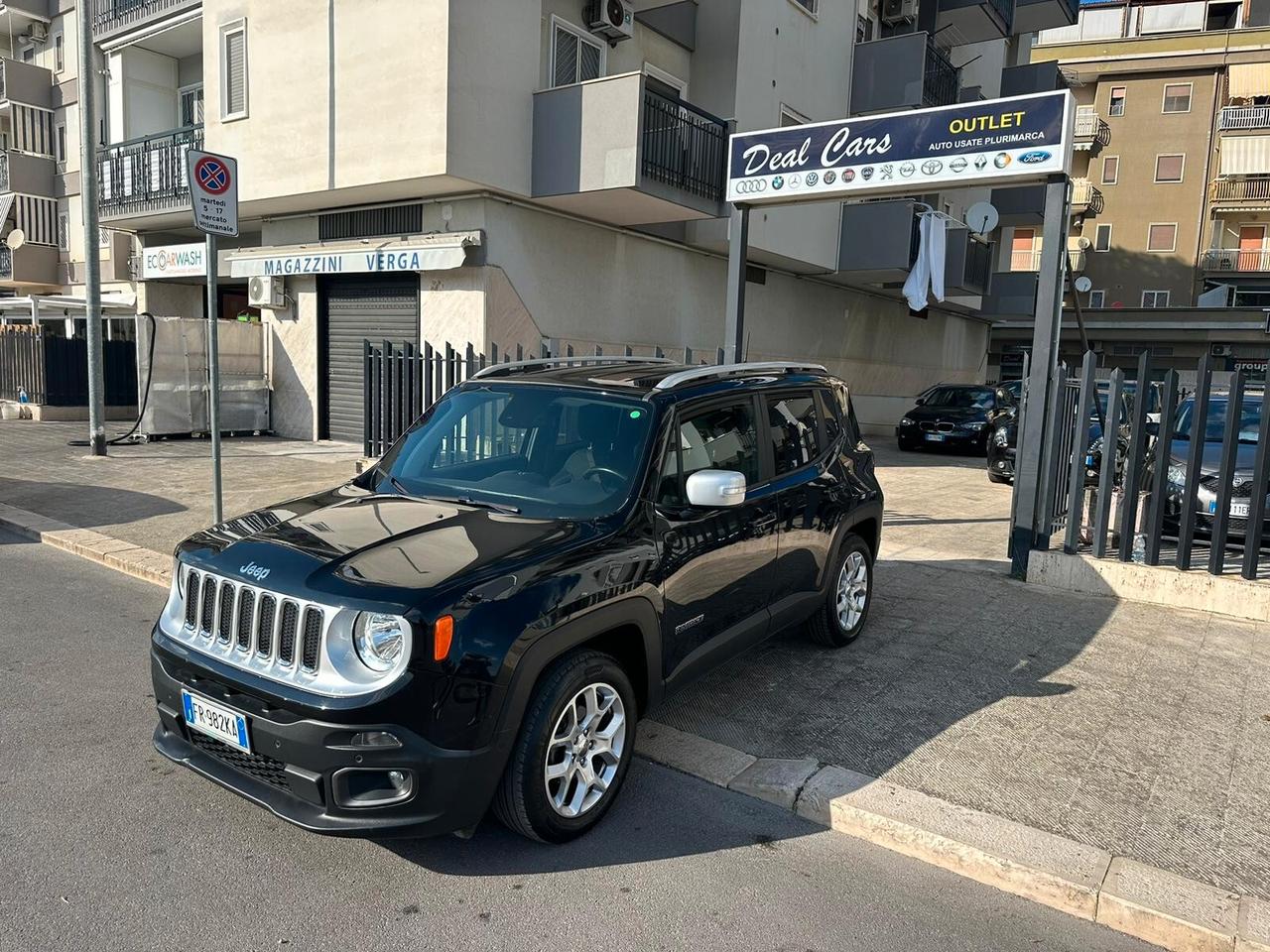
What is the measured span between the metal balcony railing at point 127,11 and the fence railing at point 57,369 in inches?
259

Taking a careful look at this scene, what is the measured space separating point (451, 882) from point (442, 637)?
92 centimetres

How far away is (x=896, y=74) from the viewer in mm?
19047

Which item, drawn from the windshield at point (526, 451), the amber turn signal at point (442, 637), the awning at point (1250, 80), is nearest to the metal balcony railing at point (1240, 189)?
the awning at point (1250, 80)

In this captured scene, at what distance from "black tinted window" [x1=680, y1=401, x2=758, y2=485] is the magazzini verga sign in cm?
432

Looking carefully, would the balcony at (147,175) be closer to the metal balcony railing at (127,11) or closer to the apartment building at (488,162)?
the apartment building at (488,162)

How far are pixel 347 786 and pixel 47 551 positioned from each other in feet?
21.3

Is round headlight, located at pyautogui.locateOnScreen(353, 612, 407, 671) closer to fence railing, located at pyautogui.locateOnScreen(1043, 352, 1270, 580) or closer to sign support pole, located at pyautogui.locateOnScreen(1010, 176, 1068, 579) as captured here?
fence railing, located at pyautogui.locateOnScreen(1043, 352, 1270, 580)

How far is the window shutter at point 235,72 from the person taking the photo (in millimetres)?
15016

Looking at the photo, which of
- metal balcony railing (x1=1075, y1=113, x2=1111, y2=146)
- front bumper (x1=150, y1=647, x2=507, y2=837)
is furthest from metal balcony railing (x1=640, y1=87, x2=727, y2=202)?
metal balcony railing (x1=1075, y1=113, x2=1111, y2=146)

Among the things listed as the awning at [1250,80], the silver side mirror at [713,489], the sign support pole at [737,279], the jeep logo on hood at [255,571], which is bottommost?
the jeep logo on hood at [255,571]

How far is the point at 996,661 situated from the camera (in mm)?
5500

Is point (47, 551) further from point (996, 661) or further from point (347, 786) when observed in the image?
point (996, 661)

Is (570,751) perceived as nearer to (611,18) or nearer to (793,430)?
(793,430)

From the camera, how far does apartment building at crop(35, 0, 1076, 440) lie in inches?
503
